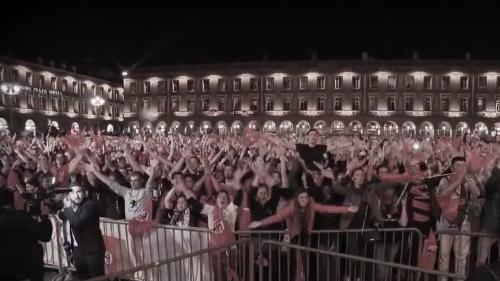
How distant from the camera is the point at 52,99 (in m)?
69.6

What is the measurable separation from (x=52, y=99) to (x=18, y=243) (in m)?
68.8

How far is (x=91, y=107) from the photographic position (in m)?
78.5

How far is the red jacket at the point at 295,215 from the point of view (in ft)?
21.7

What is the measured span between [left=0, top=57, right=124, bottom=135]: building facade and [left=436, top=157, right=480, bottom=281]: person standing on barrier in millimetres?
50617

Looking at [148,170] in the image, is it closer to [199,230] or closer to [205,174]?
[205,174]

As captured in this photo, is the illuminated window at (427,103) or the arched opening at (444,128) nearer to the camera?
the arched opening at (444,128)

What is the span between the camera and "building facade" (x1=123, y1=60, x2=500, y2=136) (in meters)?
69.9

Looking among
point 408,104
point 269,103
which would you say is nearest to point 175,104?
point 269,103

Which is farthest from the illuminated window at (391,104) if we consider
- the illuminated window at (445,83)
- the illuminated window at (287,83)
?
the illuminated window at (287,83)

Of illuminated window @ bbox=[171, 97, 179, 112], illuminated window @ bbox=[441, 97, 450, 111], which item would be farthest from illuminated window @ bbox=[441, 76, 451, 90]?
illuminated window @ bbox=[171, 97, 179, 112]

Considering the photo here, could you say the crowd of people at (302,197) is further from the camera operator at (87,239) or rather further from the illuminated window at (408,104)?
the illuminated window at (408,104)

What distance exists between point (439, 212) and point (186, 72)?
71.5 m

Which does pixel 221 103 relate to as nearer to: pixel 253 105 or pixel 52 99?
pixel 253 105

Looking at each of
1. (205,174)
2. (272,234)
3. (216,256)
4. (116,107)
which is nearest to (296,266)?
(272,234)
